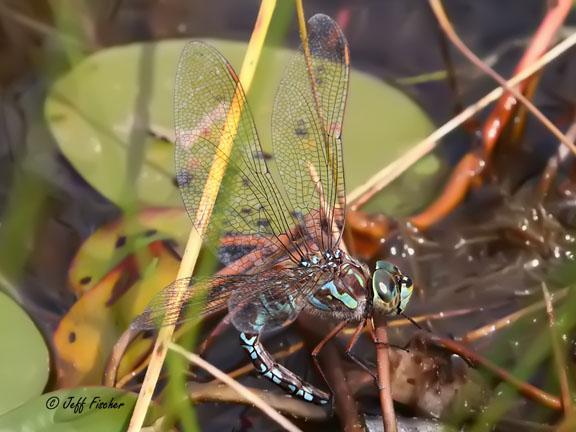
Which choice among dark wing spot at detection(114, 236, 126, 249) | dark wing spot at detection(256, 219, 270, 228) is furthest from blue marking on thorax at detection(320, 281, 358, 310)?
dark wing spot at detection(114, 236, 126, 249)

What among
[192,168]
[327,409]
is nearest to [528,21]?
[192,168]

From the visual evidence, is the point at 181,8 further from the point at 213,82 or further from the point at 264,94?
the point at 213,82

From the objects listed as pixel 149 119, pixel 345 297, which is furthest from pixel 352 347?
pixel 149 119

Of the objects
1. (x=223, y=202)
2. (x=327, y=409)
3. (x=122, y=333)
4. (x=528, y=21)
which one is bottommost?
(x=327, y=409)

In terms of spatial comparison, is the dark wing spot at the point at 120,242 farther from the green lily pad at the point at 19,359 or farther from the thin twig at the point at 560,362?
the thin twig at the point at 560,362

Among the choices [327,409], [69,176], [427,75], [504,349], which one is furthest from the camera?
[427,75]

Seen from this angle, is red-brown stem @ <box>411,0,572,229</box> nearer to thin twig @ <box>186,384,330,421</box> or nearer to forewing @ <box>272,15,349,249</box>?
forewing @ <box>272,15,349,249</box>
